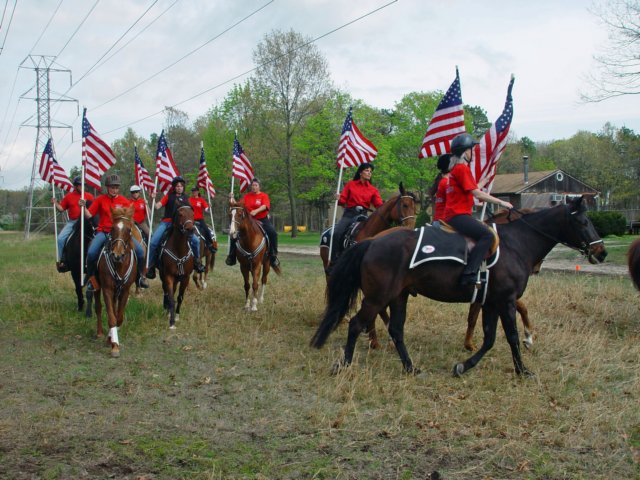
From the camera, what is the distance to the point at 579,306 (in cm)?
1226

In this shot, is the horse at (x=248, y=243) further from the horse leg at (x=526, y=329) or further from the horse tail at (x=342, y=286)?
the horse leg at (x=526, y=329)

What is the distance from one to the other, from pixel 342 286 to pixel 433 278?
1.24 meters

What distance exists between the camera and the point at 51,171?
1878 centimetres

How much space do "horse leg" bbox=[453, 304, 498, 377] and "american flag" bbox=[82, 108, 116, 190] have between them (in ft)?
27.5

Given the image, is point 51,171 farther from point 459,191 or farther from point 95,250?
point 459,191

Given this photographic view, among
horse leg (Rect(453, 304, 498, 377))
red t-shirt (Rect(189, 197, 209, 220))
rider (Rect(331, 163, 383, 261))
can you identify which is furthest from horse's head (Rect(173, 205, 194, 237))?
horse leg (Rect(453, 304, 498, 377))

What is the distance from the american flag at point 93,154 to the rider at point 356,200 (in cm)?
499

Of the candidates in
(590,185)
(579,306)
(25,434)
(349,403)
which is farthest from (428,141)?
(590,185)

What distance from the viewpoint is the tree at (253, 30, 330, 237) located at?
47.7 meters

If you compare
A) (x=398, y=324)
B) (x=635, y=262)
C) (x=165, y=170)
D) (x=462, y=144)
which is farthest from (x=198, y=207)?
(x=635, y=262)

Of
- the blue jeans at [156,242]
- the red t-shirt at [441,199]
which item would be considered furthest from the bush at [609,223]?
the red t-shirt at [441,199]

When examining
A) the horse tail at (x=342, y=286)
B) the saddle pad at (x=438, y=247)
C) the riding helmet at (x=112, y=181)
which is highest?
the riding helmet at (x=112, y=181)

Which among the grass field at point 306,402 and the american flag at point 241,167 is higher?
the american flag at point 241,167

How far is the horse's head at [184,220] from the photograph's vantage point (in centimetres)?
1141
